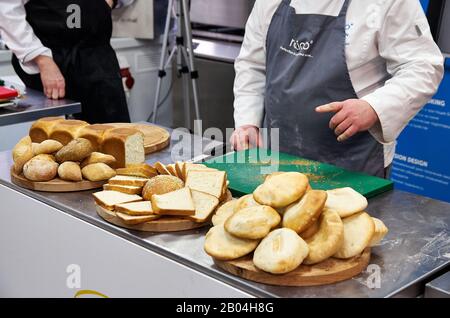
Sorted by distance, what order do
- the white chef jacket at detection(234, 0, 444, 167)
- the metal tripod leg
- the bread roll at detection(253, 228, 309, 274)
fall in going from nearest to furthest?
the bread roll at detection(253, 228, 309, 274) → the white chef jacket at detection(234, 0, 444, 167) → the metal tripod leg

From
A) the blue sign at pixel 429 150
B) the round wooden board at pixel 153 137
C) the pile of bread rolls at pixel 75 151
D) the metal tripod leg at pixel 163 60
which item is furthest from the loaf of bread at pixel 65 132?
the metal tripod leg at pixel 163 60

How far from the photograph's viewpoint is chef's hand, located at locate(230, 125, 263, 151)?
2096 millimetres

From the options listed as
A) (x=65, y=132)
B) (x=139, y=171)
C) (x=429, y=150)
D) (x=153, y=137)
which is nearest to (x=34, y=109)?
(x=153, y=137)

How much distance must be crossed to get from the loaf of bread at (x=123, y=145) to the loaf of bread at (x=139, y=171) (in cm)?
9

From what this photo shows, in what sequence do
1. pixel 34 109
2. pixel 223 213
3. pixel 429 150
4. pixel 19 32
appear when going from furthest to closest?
pixel 429 150
pixel 19 32
pixel 34 109
pixel 223 213

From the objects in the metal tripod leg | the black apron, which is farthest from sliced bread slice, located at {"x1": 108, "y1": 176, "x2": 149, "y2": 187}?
the metal tripod leg

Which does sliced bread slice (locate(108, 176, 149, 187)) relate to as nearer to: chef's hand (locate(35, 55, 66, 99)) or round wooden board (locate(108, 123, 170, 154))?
round wooden board (locate(108, 123, 170, 154))

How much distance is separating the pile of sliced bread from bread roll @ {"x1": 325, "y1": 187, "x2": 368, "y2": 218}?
292 millimetres

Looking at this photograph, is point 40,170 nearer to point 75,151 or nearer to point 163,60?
point 75,151

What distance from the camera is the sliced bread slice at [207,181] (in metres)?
1.56

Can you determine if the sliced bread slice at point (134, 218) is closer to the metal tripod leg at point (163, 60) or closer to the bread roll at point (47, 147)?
the bread roll at point (47, 147)

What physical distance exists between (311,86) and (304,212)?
867 mm

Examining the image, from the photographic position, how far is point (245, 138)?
211 centimetres
